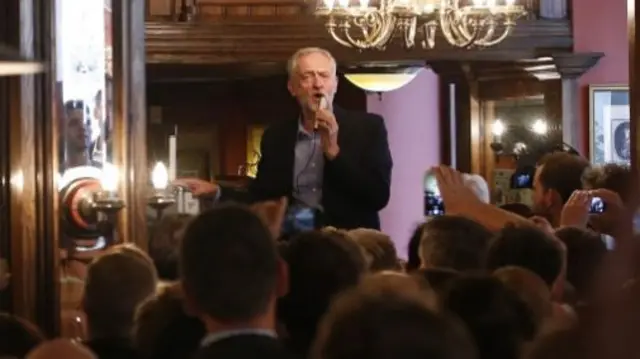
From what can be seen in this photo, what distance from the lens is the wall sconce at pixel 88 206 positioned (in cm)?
→ 368

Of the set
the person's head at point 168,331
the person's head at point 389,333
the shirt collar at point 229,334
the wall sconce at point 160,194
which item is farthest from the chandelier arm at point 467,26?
the person's head at point 389,333

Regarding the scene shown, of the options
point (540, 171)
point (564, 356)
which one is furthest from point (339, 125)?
point (564, 356)

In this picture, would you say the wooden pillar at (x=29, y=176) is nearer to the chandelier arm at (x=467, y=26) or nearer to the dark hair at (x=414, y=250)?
the dark hair at (x=414, y=250)

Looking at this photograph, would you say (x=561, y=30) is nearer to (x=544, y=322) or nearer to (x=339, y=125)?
(x=339, y=125)

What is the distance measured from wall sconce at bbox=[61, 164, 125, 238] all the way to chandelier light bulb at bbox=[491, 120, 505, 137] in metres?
5.41

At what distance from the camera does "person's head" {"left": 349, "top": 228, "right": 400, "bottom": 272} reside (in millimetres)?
2662

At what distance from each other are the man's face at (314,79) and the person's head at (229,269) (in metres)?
1.27

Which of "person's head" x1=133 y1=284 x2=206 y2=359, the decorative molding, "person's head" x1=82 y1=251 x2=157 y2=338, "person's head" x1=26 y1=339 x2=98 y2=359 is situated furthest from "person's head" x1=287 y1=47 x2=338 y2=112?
the decorative molding

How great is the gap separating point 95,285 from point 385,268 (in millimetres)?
669

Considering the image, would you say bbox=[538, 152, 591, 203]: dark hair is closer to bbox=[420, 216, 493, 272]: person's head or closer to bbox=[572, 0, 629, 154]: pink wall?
bbox=[420, 216, 493, 272]: person's head

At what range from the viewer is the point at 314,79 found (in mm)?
3113

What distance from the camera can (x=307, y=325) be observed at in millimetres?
2078

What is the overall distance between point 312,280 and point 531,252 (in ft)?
1.64

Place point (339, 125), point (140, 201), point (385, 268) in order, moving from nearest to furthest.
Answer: point (385, 268)
point (339, 125)
point (140, 201)
